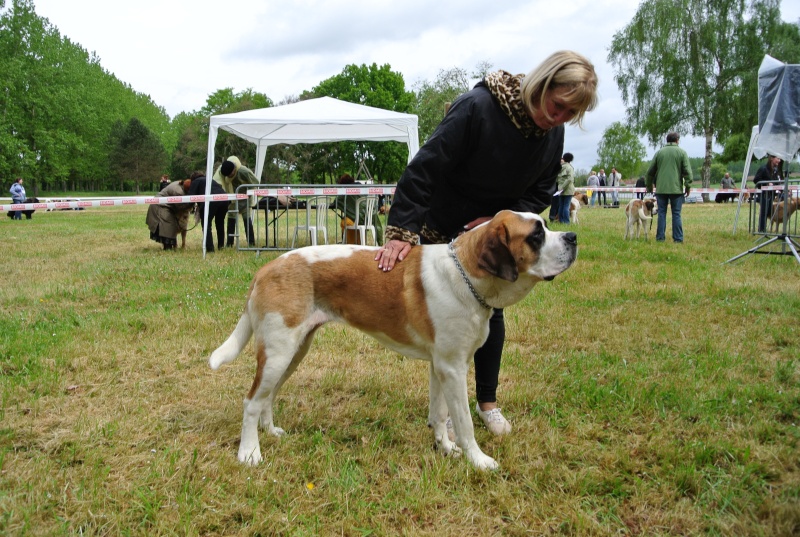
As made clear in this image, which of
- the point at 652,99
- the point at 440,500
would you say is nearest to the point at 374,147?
the point at 652,99

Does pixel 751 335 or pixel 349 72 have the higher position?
pixel 349 72

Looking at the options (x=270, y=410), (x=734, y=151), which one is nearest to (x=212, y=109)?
(x=734, y=151)

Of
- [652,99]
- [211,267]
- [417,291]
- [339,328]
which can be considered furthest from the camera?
[652,99]

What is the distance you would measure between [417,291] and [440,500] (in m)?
1.00

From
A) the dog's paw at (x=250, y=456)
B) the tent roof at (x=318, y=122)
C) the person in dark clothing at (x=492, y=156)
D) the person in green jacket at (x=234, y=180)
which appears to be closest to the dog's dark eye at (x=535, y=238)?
A: the person in dark clothing at (x=492, y=156)

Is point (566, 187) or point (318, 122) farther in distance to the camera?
point (566, 187)

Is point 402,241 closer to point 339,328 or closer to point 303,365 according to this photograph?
point 303,365

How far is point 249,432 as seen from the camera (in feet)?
9.69

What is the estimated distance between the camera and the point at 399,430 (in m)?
3.32

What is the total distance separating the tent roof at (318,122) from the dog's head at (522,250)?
28.4 ft

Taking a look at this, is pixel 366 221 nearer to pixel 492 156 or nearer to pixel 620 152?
pixel 492 156

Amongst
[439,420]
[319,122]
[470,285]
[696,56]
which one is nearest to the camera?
[470,285]

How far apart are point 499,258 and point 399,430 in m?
1.34

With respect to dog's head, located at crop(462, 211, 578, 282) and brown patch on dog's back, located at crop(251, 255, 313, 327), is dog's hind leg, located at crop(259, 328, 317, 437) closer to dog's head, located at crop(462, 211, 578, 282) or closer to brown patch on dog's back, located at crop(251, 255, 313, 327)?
brown patch on dog's back, located at crop(251, 255, 313, 327)
